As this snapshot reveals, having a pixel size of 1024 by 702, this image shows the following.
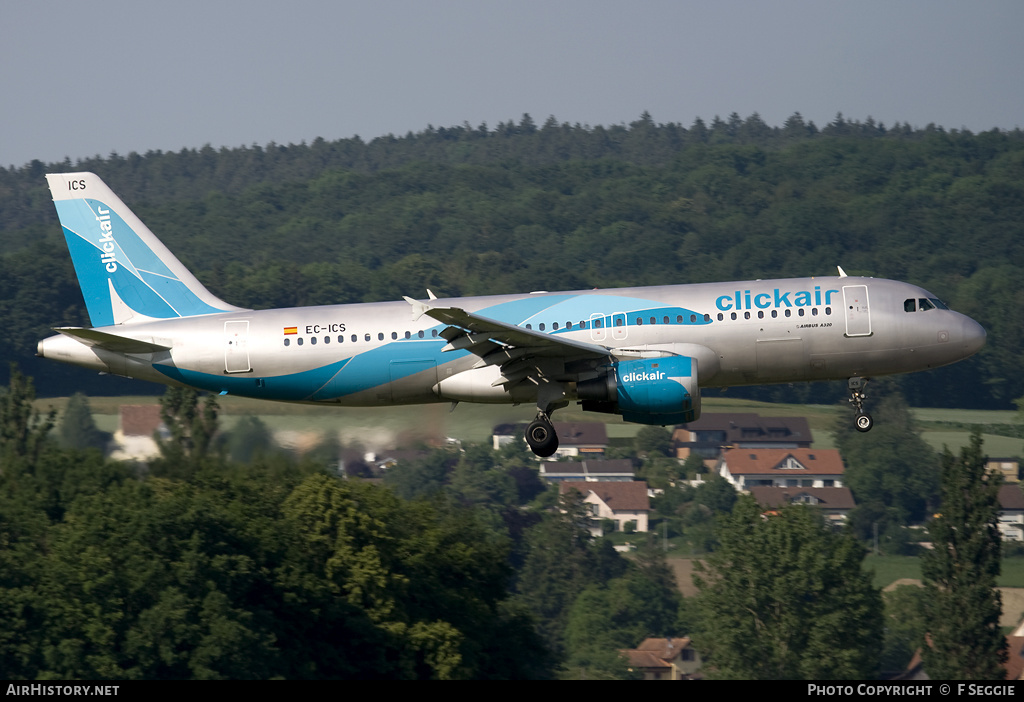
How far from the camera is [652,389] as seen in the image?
117 ft

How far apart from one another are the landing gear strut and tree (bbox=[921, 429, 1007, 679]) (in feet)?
179

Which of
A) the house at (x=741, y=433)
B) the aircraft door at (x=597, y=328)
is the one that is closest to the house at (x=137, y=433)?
the aircraft door at (x=597, y=328)

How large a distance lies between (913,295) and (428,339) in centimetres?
1380

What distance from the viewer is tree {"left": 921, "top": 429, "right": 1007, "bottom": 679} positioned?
273ft

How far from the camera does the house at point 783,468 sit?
5271 inches

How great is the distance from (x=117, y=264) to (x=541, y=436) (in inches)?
562

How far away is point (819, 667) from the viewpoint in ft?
256

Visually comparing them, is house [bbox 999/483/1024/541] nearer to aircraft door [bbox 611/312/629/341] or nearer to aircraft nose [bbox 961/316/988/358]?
aircraft nose [bbox 961/316/988/358]

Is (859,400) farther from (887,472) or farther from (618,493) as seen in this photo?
(887,472)

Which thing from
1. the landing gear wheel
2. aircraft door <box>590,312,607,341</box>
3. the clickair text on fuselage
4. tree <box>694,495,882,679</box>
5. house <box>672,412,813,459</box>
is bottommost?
tree <box>694,495,882,679</box>

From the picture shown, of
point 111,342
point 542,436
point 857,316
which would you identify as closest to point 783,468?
point 857,316

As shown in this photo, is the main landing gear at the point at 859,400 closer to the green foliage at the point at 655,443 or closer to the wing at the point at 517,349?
the wing at the point at 517,349

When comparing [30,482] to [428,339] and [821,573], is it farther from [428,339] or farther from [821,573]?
[821,573]

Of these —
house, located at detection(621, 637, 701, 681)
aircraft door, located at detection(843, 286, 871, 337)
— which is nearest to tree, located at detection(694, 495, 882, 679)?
house, located at detection(621, 637, 701, 681)
